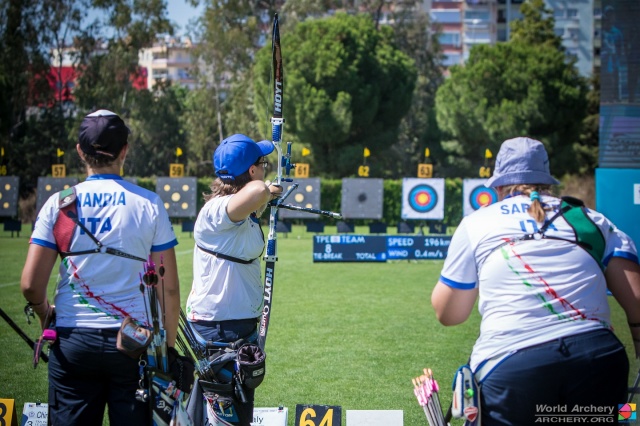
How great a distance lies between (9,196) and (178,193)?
5.13 meters

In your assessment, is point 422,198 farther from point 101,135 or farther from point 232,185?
point 101,135

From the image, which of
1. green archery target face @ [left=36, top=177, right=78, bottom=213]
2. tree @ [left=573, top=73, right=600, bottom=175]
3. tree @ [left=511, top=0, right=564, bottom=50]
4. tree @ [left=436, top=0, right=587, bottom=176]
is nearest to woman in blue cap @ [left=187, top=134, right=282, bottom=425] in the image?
green archery target face @ [left=36, top=177, right=78, bottom=213]

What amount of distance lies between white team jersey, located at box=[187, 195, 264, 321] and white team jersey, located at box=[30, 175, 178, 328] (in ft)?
2.36

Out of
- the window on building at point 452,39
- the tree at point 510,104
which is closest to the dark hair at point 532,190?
the tree at point 510,104

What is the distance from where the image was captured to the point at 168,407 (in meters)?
3.20

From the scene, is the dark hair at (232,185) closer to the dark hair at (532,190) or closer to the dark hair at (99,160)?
the dark hair at (99,160)

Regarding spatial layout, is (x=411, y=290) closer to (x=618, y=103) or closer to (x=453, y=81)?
(x=618, y=103)

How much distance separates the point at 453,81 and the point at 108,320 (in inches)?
1435

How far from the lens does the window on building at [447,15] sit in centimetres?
6594

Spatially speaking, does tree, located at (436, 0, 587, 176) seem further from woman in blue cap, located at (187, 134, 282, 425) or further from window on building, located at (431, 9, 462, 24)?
woman in blue cap, located at (187, 134, 282, 425)

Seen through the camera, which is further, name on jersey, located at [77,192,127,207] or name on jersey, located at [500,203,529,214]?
name on jersey, located at [77,192,127,207]

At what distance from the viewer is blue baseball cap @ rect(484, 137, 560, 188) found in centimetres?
291

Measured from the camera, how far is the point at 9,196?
25.5m

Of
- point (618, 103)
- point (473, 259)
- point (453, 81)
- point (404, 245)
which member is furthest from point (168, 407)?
point (453, 81)
